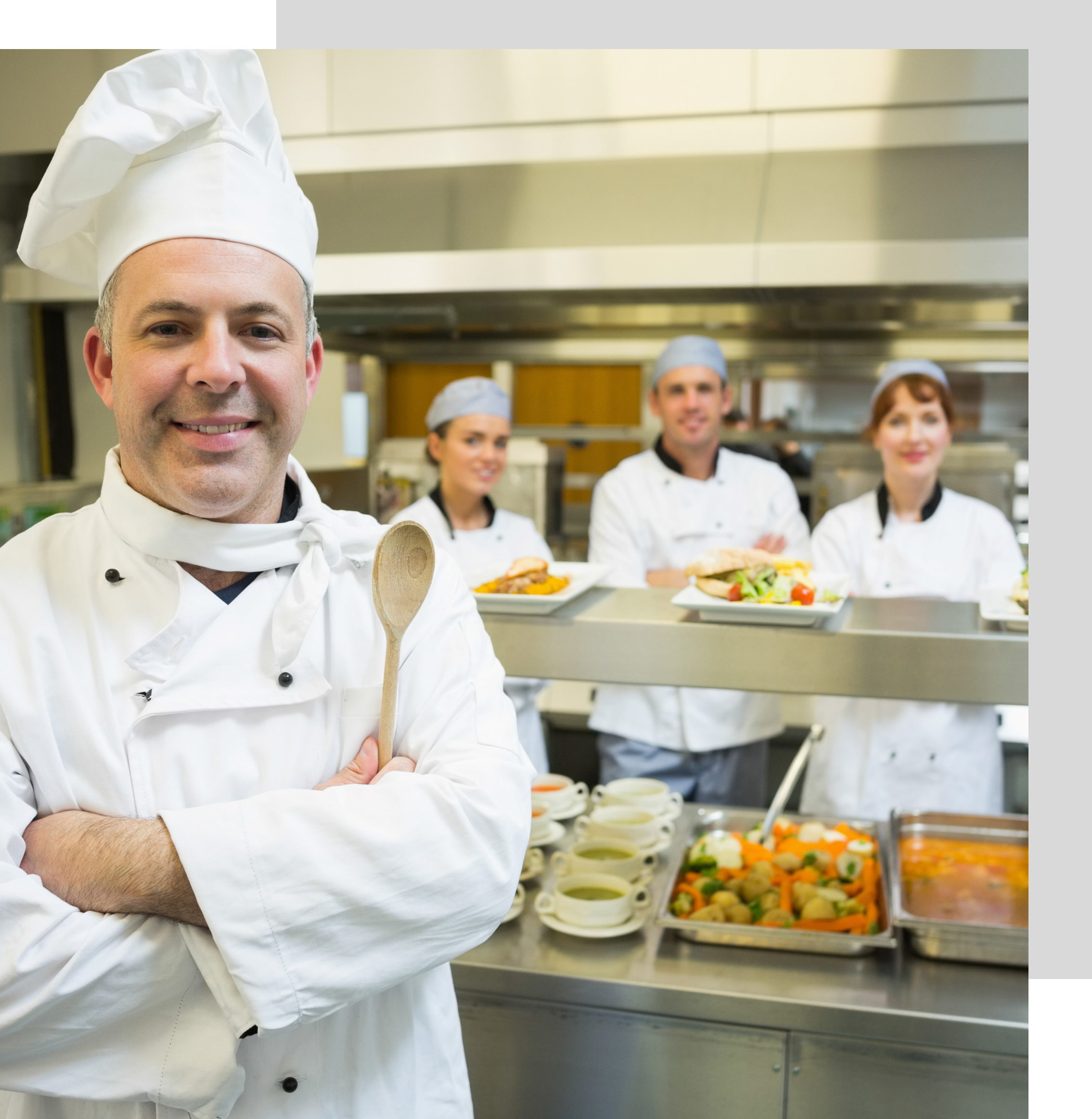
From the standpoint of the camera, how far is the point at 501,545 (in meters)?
2.91

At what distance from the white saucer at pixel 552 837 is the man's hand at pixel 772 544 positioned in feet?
4.04

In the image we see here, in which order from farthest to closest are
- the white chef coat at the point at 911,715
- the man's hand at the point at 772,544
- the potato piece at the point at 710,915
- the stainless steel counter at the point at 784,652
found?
the man's hand at the point at 772,544, the white chef coat at the point at 911,715, the potato piece at the point at 710,915, the stainless steel counter at the point at 784,652

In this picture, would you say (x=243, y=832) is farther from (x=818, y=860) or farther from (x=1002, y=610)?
(x=818, y=860)

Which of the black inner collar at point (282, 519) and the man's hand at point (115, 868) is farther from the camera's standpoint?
the black inner collar at point (282, 519)

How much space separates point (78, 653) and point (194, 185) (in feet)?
1.37

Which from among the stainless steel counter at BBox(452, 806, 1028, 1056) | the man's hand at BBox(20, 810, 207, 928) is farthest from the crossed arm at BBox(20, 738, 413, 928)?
the stainless steel counter at BBox(452, 806, 1028, 1056)

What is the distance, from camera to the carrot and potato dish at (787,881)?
4.74 ft

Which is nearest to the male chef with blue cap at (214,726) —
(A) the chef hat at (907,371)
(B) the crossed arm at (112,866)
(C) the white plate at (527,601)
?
(B) the crossed arm at (112,866)

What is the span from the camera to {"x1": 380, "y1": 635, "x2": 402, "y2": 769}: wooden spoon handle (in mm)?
875

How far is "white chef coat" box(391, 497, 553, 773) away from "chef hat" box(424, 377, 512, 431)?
26 cm

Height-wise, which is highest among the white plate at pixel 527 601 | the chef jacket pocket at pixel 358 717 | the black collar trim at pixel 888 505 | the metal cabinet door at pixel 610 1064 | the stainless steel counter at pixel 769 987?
the black collar trim at pixel 888 505

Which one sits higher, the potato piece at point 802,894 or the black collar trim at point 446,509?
the black collar trim at point 446,509

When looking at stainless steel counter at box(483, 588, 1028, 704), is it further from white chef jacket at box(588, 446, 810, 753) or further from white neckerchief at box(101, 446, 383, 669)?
white chef jacket at box(588, 446, 810, 753)

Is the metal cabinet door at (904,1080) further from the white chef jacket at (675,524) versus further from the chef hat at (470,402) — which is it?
the chef hat at (470,402)
